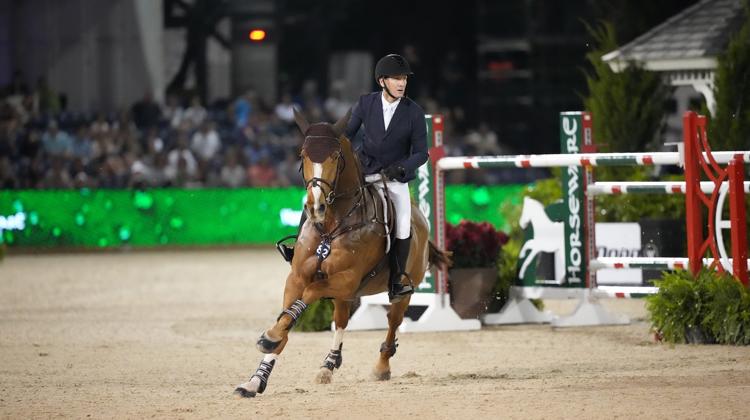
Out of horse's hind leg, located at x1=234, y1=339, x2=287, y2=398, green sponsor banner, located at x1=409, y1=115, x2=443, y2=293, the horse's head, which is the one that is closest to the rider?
the horse's head

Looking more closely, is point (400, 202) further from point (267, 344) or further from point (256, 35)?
point (256, 35)

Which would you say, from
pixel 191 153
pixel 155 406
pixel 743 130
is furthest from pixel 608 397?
pixel 191 153

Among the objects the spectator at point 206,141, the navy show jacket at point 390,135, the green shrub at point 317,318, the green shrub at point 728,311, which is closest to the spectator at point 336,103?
the spectator at point 206,141

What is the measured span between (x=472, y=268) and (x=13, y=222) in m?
14.1

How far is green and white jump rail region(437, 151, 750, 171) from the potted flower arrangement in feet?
2.97

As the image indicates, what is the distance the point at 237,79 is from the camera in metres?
31.4

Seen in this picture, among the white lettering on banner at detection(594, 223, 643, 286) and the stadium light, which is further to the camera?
the stadium light

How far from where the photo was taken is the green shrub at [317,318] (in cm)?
1305

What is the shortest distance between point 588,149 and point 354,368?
3580mm

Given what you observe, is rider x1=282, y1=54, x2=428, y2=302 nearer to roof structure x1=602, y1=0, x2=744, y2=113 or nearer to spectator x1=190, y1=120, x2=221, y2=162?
roof structure x1=602, y1=0, x2=744, y2=113

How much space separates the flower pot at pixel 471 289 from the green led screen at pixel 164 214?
11525 millimetres

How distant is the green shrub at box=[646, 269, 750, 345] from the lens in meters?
10.7

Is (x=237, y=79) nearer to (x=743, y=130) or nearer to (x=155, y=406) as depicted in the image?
(x=743, y=130)

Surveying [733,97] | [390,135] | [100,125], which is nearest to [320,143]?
[390,135]
